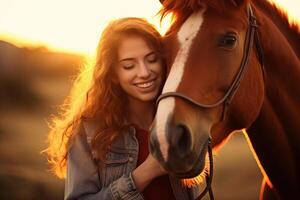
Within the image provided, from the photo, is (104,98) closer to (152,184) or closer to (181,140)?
(152,184)

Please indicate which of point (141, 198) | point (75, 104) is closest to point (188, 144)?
point (141, 198)

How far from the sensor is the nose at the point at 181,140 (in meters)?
2.19

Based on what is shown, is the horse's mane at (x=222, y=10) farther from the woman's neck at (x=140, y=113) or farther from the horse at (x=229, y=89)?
the woman's neck at (x=140, y=113)

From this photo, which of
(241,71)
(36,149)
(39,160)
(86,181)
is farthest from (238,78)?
(36,149)

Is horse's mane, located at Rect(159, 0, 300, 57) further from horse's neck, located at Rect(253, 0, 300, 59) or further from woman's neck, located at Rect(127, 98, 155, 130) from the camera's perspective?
woman's neck, located at Rect(127, 98, 155, 130)

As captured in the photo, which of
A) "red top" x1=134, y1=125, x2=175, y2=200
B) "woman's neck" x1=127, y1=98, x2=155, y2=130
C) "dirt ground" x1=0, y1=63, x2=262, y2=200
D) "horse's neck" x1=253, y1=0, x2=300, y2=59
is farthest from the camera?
"dirt ground" x1=0, y1=63, x2=262, y2=200

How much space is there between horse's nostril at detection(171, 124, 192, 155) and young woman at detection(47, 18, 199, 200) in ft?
1.05

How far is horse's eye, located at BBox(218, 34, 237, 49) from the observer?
97.5 inches

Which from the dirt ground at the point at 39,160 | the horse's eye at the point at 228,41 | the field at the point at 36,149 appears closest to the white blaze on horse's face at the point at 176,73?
the horse's eye at the point at 228,41

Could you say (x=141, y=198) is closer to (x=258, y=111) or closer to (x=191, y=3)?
(x=258, y=111)

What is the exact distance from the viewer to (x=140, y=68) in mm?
2604

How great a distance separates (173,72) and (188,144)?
0.37m

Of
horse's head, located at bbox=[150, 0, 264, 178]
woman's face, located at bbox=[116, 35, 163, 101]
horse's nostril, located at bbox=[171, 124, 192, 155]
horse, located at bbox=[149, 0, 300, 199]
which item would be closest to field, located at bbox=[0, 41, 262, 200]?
woman's face, located at bbox=[116, 35, 163, 101]

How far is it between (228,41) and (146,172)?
78 cm
